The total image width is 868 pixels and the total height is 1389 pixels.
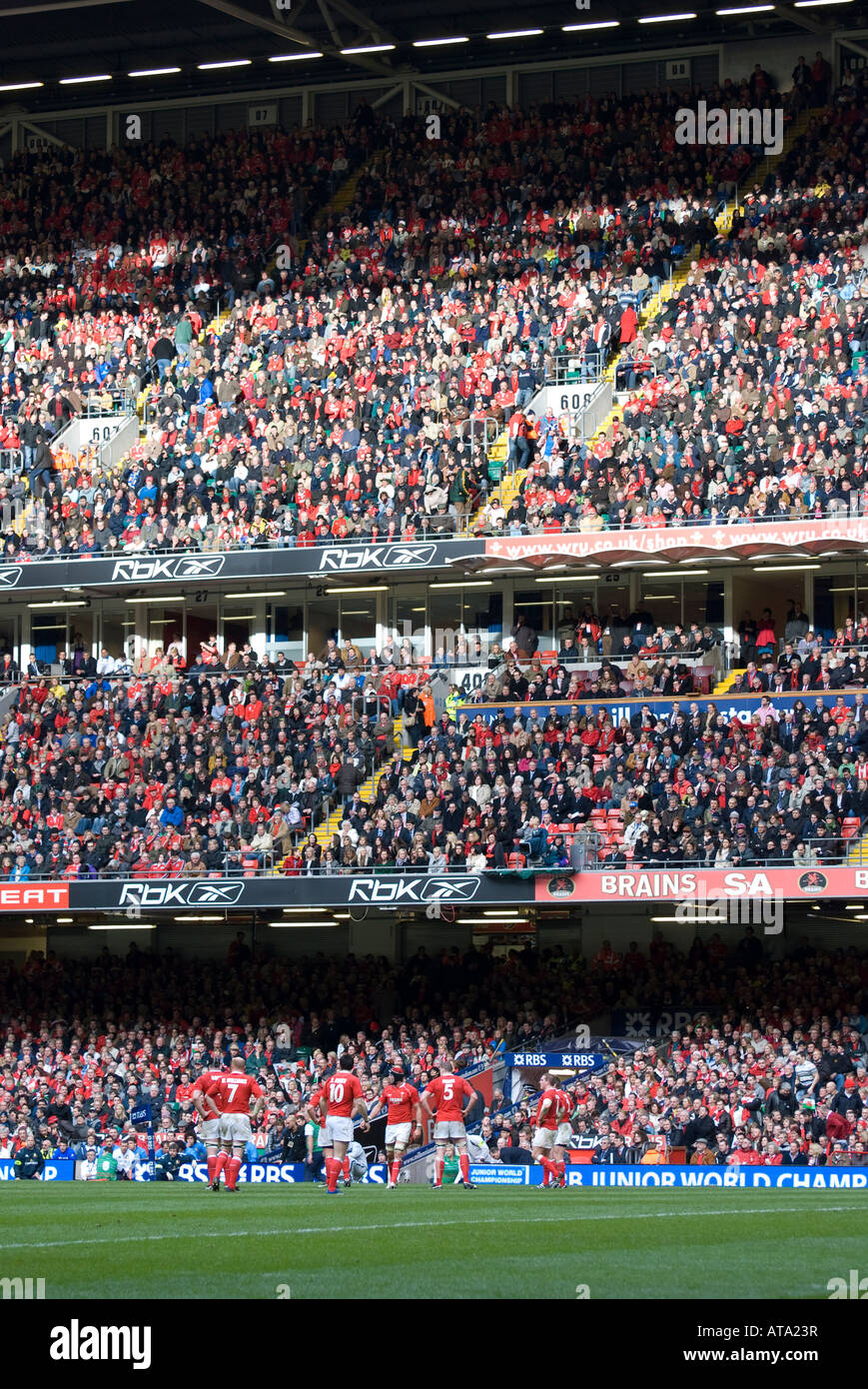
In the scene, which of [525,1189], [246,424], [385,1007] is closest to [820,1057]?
[525,1189]

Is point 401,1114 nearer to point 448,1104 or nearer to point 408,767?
point 448,1104

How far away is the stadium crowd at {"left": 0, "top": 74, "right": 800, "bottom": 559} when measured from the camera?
137 ft

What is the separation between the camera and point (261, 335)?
45719 millimetres

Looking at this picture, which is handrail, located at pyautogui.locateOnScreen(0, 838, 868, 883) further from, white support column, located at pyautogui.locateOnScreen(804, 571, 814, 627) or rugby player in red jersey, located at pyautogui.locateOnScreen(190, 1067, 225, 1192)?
rugby player in red jersey, located at pyautogui.locateOnScreen(190, 1067, 225, 1192)

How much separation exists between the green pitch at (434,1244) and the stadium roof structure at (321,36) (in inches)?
1096

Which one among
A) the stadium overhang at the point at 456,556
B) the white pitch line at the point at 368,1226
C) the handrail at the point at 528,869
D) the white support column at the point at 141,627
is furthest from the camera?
the white support column at the point at 141,627

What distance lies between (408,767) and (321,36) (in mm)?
20070

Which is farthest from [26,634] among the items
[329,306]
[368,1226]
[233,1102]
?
[368,1226]

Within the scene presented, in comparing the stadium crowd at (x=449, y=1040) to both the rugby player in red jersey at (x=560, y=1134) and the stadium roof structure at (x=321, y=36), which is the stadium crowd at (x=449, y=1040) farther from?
the stadium roof structure at (x=321, y=36)

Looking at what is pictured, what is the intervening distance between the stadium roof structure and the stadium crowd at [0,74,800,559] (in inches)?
71.4

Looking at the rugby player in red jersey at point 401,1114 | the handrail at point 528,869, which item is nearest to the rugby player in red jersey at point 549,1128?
the rugby player in red jersey at point 401,1114

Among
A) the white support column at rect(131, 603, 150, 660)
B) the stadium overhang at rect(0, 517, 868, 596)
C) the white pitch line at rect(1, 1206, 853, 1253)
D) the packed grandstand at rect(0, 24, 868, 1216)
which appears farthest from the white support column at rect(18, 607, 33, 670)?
the white pitch line at rect(1, 1206, 853, 1253)

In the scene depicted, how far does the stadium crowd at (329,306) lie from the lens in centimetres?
4162
